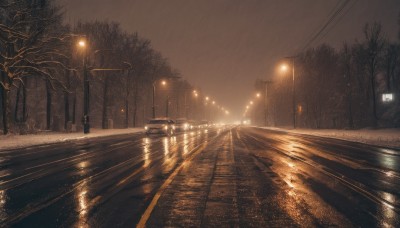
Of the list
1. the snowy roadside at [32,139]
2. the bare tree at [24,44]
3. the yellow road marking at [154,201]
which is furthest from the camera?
the bare tree at [24,44]

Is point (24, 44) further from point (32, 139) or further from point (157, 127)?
point (157, 127)

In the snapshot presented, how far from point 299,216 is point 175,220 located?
2095mm

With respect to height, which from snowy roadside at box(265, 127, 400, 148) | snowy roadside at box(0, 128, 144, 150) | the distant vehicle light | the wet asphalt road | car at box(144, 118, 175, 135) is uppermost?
the distant vehicle light

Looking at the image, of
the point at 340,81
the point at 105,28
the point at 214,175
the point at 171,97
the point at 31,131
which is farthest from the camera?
the point at 171,97

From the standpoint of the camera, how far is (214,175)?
10.8m

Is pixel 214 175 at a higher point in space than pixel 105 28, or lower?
lower

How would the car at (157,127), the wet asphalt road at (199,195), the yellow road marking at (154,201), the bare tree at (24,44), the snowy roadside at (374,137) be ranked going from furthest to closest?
the car at (157,127) < the bare tree at (24,44) < the snowy roadside at (374,137) < the wet asphalt road at (199,195) < the yellow road marking at (154,201)

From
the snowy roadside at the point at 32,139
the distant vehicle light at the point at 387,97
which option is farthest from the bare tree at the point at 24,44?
the distant vehicle light at the point at 387,97

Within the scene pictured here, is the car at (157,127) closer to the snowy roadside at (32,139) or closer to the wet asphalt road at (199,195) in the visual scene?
the snowy roadside at (32,139)

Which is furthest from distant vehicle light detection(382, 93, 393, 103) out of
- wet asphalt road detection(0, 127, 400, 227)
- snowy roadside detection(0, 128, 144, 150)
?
wet asphalt road detection(0, 127, 400, 227)

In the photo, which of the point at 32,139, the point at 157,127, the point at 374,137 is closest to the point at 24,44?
the point at 32,139

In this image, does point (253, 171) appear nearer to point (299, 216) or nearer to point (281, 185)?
point (281, 185)

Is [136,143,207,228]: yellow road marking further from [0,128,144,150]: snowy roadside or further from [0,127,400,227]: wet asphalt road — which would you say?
[0,128,144,150]: snowy roadside

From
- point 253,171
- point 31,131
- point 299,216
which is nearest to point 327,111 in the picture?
point 31,131
